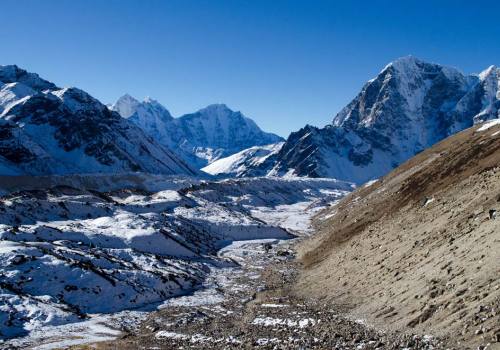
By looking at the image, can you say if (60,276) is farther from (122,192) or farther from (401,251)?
(122,192)

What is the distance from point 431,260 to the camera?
33375 mm

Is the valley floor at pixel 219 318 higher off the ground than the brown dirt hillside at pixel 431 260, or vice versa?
the brown dirt hillside at pixel 431 260

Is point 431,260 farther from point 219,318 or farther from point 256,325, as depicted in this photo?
point 219,318

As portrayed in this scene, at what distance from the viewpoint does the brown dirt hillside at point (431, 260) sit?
2438 centimetres

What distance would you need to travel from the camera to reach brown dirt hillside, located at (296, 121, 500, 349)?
24375 millimetres

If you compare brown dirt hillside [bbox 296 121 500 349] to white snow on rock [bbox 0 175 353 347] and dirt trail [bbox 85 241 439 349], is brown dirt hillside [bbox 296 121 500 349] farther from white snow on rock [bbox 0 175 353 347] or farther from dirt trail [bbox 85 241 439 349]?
white snow on rock [bbox 0 175 353 347]

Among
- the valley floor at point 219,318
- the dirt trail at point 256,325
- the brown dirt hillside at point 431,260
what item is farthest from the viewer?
the valley floor at point 219,318

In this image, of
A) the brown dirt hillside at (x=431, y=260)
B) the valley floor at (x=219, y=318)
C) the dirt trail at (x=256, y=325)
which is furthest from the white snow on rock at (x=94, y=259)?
the brown dirt hillside at (x=431, y=260)

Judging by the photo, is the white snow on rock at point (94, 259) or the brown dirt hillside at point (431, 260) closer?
the brown dirt hillside at point (431, 260)

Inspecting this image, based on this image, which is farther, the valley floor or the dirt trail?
the valley floor

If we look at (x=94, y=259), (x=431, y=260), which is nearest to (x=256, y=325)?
(x=431, y=260)

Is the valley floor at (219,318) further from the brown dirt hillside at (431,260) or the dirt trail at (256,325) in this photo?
the brown dirt hillside at (431,260)

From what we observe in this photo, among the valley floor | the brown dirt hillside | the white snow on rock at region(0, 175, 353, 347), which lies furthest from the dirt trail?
the white snow on rock at region(0, 175, 353, 347)

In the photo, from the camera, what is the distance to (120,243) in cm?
6962
